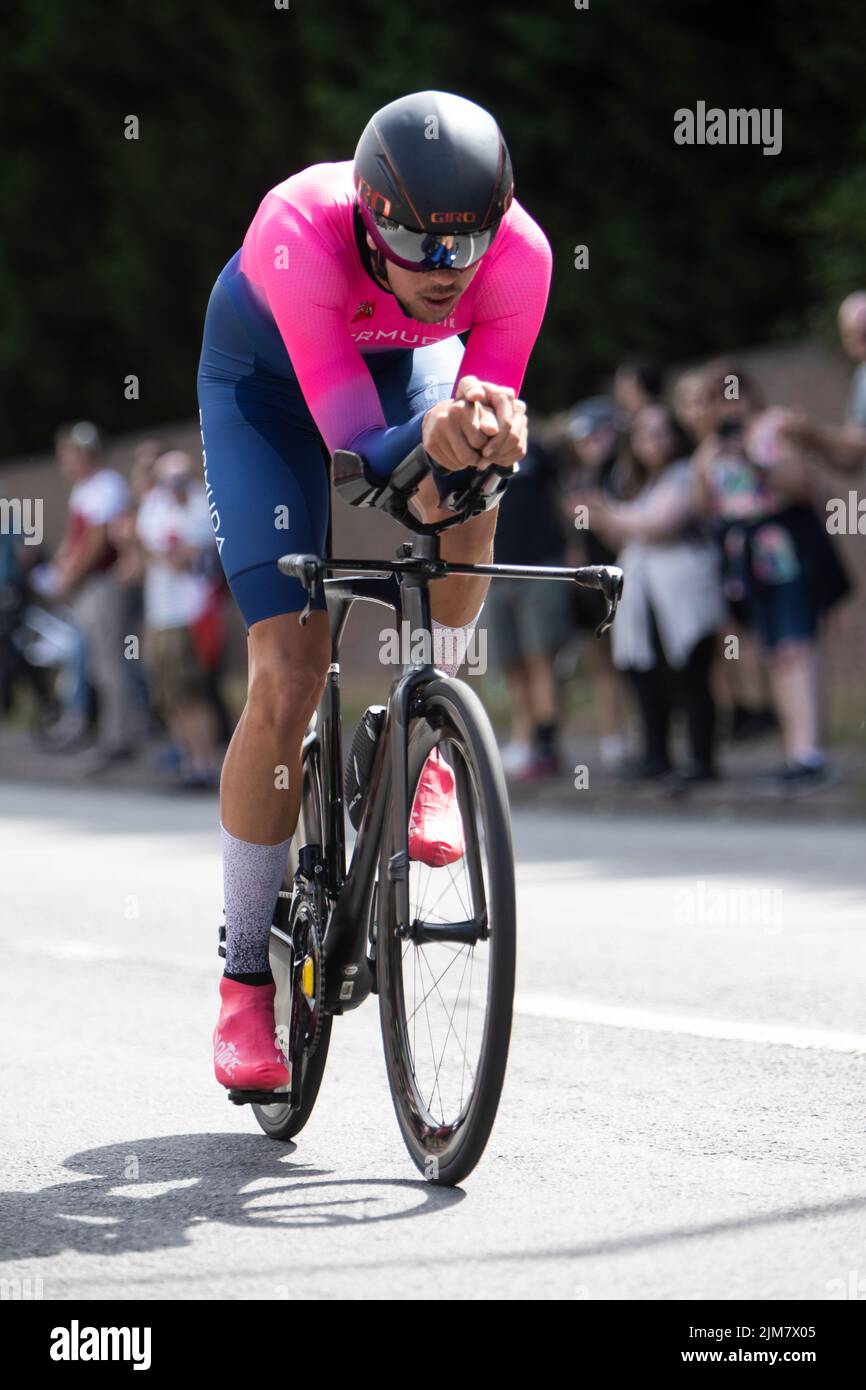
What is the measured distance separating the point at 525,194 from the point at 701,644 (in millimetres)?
10407

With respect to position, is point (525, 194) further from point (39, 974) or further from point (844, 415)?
point (39, 974)

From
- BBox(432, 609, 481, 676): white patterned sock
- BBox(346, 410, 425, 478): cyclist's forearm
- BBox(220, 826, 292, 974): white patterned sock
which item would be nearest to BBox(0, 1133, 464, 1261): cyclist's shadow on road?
BBox(220, 826, 292, 974): white patterned sock

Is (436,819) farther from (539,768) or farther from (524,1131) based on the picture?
(539,768)

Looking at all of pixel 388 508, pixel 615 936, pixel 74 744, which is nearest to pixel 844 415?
pixel 74 744

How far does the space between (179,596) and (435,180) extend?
954 centimetres

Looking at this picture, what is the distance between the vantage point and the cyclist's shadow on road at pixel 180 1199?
13.0ft

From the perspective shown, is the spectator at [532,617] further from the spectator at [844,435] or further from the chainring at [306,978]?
the chainring at [306,978]

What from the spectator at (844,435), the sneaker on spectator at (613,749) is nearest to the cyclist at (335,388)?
the spectator at (844,435)

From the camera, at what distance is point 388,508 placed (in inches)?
165

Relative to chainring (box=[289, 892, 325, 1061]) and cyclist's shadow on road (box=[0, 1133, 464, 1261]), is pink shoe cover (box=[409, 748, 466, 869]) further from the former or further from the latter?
cyclist's shadow on road (box=[0, 1133, 464, 1261])

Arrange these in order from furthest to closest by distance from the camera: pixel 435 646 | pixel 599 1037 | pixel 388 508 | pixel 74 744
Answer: pixel 74 744
pixel 599 1037
pixel 435 646
pixel 388 508

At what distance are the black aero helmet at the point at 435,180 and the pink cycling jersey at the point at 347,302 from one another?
0.51ft

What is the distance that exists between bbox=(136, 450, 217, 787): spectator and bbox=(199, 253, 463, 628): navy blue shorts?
8.74 meters
